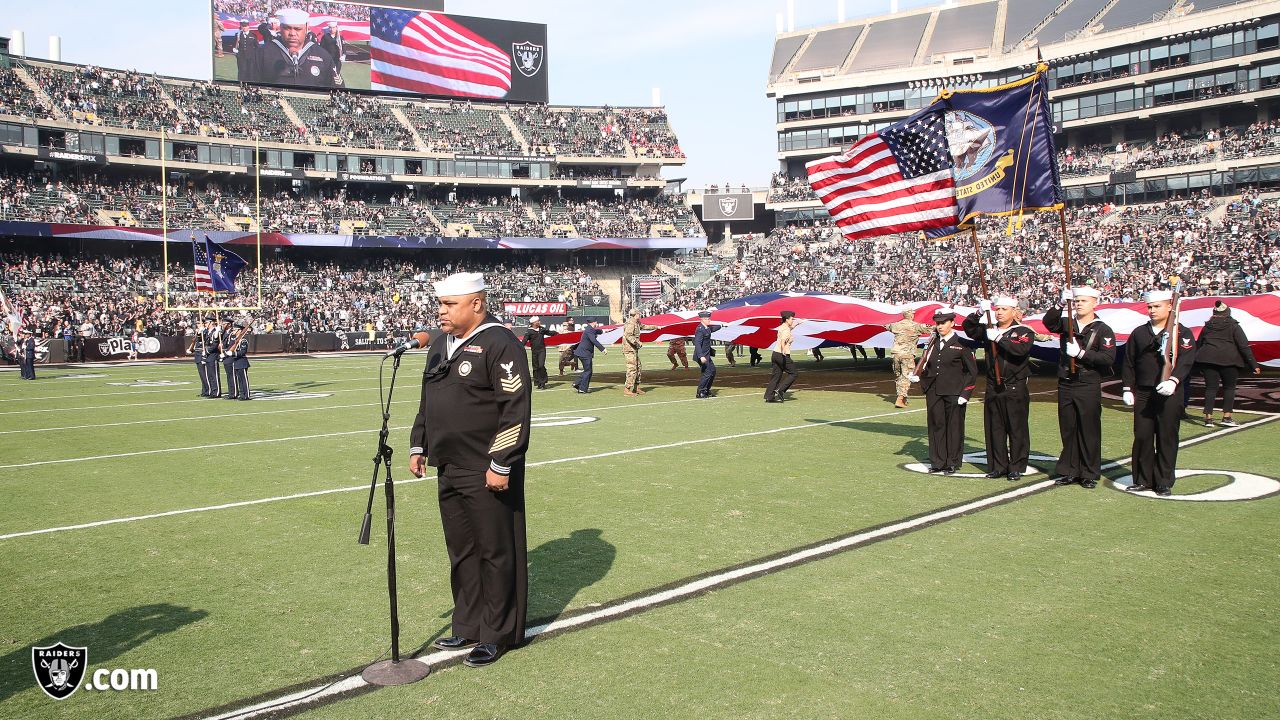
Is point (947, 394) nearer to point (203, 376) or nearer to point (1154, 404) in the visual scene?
point (1154, 404)

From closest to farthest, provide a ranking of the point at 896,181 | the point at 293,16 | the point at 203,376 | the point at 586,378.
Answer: the point at 896,181
the point at 203,376
the point at 586,378
the point at 293,16

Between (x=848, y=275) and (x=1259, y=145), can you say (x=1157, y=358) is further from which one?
(x=1259, y=145)

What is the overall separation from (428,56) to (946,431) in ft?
207

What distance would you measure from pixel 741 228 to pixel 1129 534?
244ft

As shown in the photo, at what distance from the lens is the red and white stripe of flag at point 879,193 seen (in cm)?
1101

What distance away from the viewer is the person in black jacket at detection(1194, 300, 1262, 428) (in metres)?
13.7

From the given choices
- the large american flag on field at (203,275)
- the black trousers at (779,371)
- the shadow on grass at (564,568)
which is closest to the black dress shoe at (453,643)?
the shadow on grass at (564,568)

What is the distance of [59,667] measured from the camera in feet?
15.7

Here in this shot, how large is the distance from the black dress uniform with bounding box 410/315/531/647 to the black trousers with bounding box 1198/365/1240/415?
12344 mm

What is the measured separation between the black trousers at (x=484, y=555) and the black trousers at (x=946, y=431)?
6172 millimetres

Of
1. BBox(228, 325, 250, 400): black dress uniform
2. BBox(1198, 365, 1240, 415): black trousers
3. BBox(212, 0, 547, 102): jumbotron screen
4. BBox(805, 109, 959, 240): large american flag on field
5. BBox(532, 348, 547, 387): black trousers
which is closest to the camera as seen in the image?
BBox(805, 109, 959, 240): large american flag on field

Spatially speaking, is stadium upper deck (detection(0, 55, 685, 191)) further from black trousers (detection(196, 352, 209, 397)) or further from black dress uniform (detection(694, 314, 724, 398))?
black dress uniform (detection(694, 314, 724, 398))

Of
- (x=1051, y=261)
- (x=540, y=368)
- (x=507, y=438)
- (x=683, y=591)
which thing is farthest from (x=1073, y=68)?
(x=507, y=438)

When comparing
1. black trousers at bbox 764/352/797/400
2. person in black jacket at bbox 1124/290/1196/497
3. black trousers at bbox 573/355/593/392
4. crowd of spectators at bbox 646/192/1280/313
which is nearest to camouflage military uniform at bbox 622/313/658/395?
black trousers at bbox 573/355/593/392
